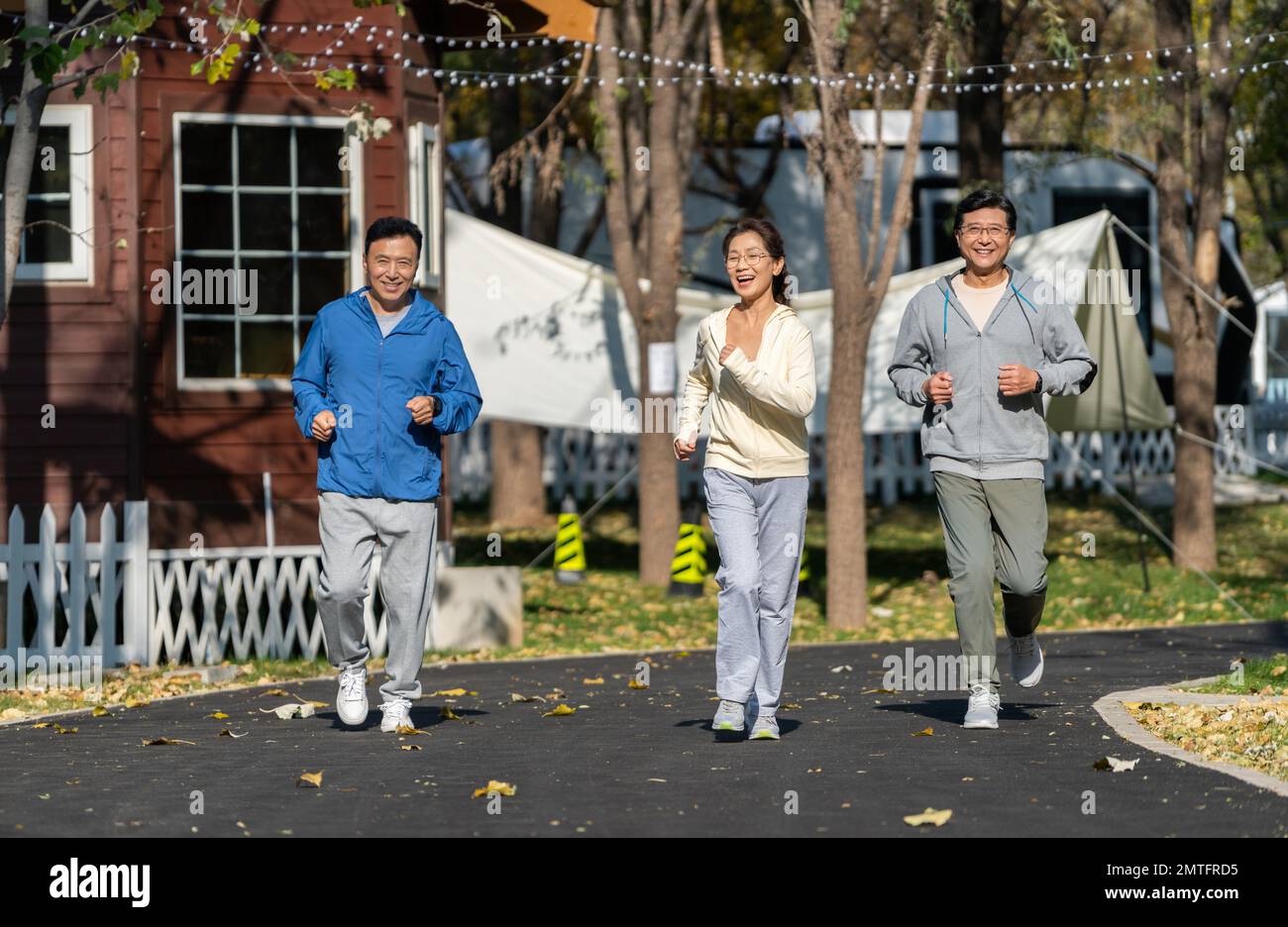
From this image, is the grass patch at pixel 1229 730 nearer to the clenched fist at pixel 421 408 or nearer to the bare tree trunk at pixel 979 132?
the clenched fist at pixel 421 408

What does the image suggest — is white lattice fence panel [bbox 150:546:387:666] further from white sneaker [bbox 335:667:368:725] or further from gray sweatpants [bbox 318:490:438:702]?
gray sweatpants [bbox 318:490:438:702]

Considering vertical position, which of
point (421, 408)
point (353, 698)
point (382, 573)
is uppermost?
point (421, 408)

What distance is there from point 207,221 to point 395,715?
268 inches

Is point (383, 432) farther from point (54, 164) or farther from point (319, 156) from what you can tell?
point (54, 164)

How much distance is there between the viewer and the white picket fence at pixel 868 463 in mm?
27672

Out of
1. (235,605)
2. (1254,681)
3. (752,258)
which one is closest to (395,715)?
(752,258)

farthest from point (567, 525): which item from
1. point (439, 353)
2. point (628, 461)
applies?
point (439, 353)

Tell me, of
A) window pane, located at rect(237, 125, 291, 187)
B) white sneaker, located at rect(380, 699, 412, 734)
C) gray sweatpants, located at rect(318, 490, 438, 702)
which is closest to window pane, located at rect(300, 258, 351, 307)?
window pane, located at rect(237, 125, 291, 187)

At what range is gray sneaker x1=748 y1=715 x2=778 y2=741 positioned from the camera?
8.76 metres

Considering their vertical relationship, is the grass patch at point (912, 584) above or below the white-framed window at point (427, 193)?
below

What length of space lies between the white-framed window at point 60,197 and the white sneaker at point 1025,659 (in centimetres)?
806

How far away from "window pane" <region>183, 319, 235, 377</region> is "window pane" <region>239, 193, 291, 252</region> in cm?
63

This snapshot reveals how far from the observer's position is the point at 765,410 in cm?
873

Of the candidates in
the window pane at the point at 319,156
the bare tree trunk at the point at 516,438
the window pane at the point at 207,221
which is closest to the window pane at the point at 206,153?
the window pane at the point at 207,221
